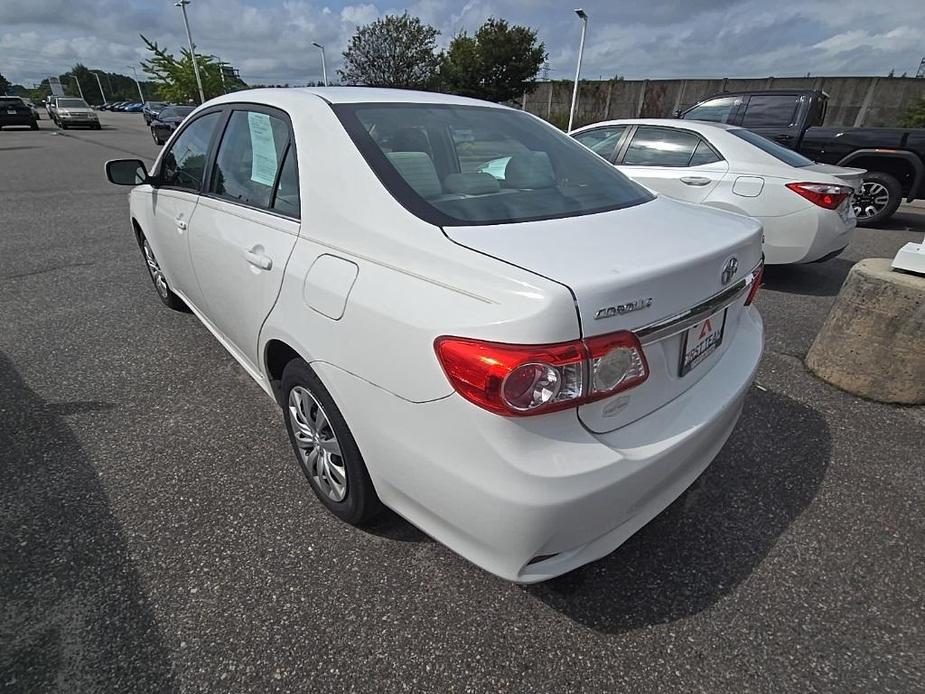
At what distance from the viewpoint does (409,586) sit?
180 centimetres

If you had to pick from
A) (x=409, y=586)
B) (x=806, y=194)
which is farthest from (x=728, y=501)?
(x=806, y=194)

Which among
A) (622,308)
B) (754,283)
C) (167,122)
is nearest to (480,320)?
(622,308)

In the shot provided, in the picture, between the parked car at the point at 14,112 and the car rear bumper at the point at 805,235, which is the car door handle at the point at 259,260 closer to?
the car rear bumper at the point at 805,235

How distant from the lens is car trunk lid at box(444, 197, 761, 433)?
1.26 m

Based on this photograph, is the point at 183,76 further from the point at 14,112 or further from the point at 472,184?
the point at 472,184

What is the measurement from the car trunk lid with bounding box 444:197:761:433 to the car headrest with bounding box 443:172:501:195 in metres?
0.32

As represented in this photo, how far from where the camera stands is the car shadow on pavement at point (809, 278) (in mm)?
4949

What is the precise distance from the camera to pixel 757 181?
4.72 meters

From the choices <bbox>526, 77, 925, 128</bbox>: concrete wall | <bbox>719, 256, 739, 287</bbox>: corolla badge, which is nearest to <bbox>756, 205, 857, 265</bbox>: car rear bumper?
<bbox>719, 256, 739, 287</bbox>: corolla badge

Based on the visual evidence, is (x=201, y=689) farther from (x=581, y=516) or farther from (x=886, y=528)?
(x=886, y=528)

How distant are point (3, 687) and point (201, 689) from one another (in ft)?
1.89

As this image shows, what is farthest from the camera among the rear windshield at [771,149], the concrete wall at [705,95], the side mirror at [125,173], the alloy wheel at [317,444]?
Answer: the concrete wall at [705,95]

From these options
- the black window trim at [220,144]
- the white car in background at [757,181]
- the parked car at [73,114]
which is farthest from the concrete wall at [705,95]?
the parked car at [73,114]

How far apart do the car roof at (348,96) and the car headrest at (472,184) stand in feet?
1.76
